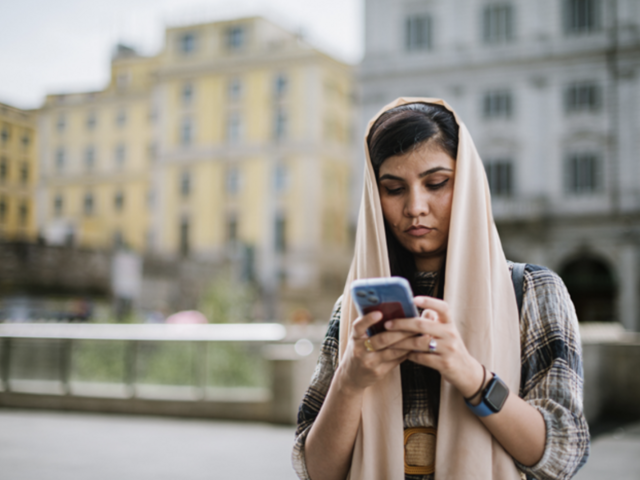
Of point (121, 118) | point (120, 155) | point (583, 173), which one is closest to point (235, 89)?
point (121, 118)

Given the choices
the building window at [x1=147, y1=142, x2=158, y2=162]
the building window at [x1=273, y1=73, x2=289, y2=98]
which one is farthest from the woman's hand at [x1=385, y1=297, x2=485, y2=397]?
the building window at [x1=147, y1=142, x2=158, y2=162]

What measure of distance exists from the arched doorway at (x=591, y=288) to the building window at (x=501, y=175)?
3.62m

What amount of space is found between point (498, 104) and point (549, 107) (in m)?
1.86

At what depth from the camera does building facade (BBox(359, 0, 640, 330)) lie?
25.4 m

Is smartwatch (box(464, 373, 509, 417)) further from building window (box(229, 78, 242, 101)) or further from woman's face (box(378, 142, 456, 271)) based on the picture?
building window (box(229, 78, 242, 101))

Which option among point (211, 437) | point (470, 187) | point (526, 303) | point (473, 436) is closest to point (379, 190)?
point (470, 187)

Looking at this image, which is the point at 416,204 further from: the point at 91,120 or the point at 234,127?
the point at 234,127

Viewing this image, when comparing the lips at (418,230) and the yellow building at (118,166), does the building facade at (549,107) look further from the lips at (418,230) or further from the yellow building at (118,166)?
the lips at (418,230)

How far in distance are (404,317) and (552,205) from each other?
26473mm

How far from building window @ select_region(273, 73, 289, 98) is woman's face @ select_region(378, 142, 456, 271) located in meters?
41.2

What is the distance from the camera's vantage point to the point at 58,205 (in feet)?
117

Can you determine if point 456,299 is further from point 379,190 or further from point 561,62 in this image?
point 561,62

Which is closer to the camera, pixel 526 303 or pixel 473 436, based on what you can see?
pixel 473 436

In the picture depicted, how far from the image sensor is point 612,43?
2569 cm
